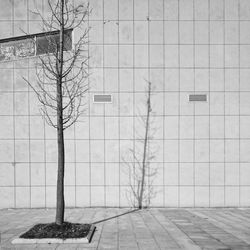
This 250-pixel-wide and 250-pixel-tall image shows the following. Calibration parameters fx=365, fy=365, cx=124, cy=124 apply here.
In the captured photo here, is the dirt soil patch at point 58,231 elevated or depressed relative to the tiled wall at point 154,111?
depressed

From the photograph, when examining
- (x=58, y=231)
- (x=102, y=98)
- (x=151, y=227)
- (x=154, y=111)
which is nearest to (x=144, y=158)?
(x=154, y=111)

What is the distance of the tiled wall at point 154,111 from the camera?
46.4ft

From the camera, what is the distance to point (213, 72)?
1430cm

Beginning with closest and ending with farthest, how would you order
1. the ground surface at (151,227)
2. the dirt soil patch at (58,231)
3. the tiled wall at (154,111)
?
the ground surface at (151,227)
the dirt soil patch at (58,231)
the tiled wall at (154,111)

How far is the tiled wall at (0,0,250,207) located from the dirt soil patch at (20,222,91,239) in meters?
4.29

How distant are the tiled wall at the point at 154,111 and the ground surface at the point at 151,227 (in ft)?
2.94

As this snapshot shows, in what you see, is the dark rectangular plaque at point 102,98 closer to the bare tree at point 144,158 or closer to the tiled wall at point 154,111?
the tiled wall at point 154,111

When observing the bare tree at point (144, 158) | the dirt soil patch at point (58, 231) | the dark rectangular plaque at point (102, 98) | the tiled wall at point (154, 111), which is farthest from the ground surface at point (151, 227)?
the dark rectangular plaque at point (102, 98)

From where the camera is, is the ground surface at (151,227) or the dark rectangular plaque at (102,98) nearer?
the ground surface at (151,227)

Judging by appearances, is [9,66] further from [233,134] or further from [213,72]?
[233,134]

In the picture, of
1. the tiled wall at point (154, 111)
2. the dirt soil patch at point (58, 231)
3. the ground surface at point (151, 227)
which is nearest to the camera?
the ground surface at point (151, 227)

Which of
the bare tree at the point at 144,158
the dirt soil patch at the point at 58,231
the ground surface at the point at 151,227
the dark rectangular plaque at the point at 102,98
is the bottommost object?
the ground surface at the point at 151,227

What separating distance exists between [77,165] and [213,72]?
6429 millimetres

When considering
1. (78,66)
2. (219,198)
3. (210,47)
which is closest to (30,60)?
(78,66)
